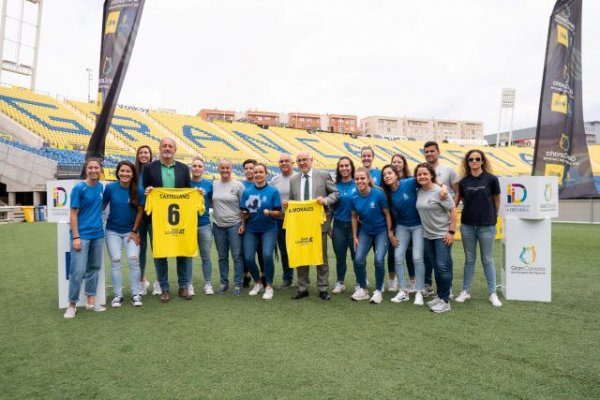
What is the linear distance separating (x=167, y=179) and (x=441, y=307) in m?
3.30

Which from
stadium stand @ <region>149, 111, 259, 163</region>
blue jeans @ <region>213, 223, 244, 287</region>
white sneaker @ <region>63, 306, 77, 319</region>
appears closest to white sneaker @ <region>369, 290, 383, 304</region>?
blue jeans @ <region>213, 223, 244, 287</region>

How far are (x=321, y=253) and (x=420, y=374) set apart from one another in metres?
2.26

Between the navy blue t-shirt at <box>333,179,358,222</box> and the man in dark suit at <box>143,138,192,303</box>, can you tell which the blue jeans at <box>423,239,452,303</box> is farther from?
the man in dark suit at <box>143,138,192,303</box>

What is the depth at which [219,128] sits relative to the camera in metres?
38.1

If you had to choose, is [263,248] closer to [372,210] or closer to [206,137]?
[372,210]

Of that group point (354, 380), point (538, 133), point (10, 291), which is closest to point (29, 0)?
point (10, 291)

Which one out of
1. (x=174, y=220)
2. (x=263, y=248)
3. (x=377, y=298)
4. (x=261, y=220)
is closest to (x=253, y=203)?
(x=261, y=220)

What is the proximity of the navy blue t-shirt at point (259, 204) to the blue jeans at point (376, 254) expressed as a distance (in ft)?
3.48

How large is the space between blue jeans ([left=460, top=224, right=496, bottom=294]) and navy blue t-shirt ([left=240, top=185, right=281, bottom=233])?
2151 millimetres

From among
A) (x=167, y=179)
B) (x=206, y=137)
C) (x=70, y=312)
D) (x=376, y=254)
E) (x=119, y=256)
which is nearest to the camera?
(x=70, y=312)

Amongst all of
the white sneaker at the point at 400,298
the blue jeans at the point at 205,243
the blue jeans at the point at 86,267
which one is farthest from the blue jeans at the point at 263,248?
the blue jeans at the point at 86,267

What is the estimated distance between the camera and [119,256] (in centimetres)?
450

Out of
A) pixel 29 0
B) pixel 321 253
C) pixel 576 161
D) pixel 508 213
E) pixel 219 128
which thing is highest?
pixel 29 0

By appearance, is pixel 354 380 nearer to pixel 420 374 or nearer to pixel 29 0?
pixel 420 374
